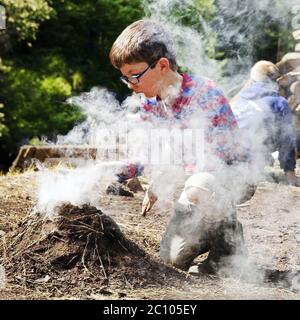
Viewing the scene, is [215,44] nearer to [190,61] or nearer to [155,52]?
[190,61]

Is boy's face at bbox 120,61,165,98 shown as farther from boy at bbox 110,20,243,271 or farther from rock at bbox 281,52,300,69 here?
rock at bbox 281,52,300,69

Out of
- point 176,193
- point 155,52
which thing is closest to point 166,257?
point 155,52

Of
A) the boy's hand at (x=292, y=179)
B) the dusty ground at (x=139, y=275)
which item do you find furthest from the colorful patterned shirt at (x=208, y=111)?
the boy's hand at (x=292, y=179)

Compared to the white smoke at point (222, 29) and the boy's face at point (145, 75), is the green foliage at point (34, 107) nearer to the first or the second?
the white smoke at point (222, 29)

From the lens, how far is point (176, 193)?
4602mm

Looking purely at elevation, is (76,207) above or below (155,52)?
below

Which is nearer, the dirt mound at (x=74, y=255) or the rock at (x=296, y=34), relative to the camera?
the dirt mound at (x=74, y=255)

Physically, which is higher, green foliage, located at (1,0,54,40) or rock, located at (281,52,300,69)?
green foliage, located at (1,0,54,40)

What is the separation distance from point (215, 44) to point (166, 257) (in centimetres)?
352

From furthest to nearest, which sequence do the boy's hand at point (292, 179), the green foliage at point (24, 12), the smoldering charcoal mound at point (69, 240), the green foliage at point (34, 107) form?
the green foliage at point (34, 107)
the green foliage at point (24, 12)
the boy's hand at point (292, 179)
the smoldering charcoal mound at point (69, 240)

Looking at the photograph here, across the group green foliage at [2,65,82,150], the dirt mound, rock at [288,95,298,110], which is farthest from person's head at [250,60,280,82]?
green foliage at [2,65,82,150]

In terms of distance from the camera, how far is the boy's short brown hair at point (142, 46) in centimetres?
299

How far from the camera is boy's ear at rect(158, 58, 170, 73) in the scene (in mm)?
3033

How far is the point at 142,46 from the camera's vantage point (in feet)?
9.80
